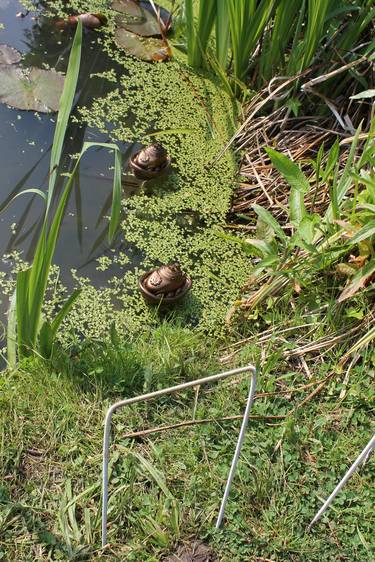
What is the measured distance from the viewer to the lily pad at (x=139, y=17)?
3.75m

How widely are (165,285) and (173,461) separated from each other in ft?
2.35

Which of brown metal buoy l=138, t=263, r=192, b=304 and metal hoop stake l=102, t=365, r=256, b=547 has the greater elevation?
metal hoop stake l=102, t=365, r=256, b=547

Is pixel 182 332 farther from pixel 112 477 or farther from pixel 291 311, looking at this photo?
pixel 112 477

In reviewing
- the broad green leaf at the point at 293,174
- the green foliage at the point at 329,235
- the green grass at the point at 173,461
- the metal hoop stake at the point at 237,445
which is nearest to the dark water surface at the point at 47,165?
the green grass at the point at 173,461

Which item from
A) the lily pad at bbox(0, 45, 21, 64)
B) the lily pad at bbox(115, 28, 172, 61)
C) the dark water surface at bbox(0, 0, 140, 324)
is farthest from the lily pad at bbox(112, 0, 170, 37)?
the lily pad at bbox(0, 45, 21, 64)

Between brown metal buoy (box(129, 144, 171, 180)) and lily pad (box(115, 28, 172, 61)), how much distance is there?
90cm

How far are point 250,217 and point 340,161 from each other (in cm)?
45

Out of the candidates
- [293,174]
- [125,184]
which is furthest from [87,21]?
[293,174]

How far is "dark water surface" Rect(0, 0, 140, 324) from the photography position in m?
2.70

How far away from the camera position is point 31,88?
3221 millimetres

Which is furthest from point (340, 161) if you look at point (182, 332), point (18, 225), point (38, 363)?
point (38, 363)

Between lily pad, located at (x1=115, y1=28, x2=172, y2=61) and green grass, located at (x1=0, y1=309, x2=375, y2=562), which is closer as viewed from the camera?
green grass, located at (x1=0, y1=309, x2=375, y2=562)

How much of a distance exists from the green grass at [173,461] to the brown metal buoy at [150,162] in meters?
0.94

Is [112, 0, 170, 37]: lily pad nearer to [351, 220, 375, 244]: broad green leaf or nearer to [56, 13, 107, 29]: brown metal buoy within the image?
[56, 13, 107, 29]: brown metal buoy
